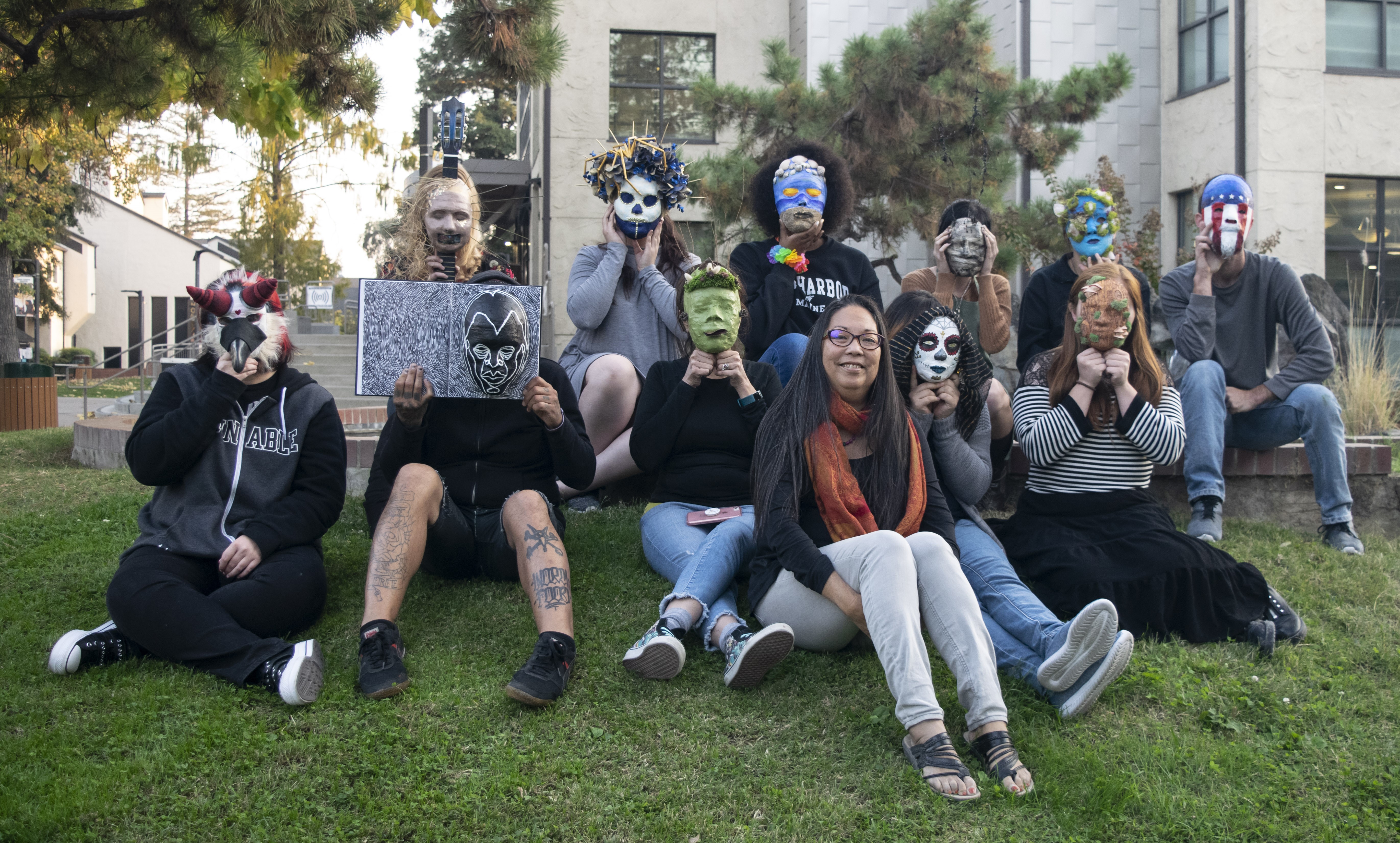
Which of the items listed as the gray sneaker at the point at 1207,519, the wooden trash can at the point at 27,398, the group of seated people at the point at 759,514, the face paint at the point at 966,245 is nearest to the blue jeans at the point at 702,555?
the group of seated people at the point at 759,514

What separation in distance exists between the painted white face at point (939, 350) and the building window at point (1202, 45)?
1082 centimetres

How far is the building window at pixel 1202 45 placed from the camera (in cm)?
1273

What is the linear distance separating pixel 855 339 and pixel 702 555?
94 cm

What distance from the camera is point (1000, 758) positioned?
2.98 metres

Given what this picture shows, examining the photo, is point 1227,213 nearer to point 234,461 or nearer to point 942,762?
point 942,762

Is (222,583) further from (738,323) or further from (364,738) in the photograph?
(738,323)

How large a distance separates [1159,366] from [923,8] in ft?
36.1

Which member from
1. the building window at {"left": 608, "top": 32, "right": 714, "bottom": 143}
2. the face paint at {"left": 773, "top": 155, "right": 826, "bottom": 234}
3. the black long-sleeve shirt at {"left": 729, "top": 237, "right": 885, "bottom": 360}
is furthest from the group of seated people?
the building window at {"left": 608, "top": 32, "right": 714, "bottom": 143}

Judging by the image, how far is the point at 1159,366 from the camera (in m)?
4.25

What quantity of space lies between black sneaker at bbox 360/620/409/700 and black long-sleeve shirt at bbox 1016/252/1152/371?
3.18 m

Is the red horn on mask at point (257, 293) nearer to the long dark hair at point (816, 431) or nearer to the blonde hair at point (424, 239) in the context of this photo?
the blonde hair at point (424, 239)

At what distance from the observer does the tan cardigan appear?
516cm

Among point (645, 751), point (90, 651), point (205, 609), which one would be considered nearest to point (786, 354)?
point (645, 751)

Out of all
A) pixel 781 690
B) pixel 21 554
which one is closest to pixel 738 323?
pixel 781 690
